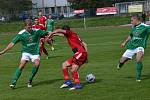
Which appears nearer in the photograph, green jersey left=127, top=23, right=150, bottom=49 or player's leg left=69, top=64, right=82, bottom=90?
player's leg left=69, top=64, right=82, bottom=90

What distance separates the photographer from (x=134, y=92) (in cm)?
1278

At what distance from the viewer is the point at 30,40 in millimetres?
14500

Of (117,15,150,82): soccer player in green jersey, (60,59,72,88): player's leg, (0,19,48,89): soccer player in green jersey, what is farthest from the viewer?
(117,15,150,82): soccer player in green jersey

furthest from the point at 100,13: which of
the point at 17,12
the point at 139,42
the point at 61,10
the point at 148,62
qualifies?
the point at 139,42

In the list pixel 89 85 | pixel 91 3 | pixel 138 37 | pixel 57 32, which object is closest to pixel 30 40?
pixel 57 32

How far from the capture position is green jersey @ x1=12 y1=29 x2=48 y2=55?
1447 centimetres

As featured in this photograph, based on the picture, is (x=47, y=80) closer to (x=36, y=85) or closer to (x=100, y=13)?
(x=36, y=85)

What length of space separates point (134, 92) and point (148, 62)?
7314 millimetres

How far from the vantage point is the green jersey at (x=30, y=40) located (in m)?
14.5

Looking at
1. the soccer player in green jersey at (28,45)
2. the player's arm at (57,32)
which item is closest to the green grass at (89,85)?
the soccer player in green jersey at (28,45)

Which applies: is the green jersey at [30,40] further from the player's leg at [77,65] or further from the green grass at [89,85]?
the player's leg at [77,65]

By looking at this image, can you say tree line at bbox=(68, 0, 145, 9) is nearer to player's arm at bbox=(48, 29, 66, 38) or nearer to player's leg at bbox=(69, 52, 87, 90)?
player's leg at bbox=(69, 52, 87, 90)

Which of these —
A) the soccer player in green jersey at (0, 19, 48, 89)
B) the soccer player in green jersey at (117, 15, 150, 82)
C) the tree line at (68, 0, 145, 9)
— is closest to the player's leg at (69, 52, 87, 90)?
the soccer player in green jersey at (0, 19, 48, 89)

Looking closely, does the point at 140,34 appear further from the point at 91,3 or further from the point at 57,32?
the point at 91,3
